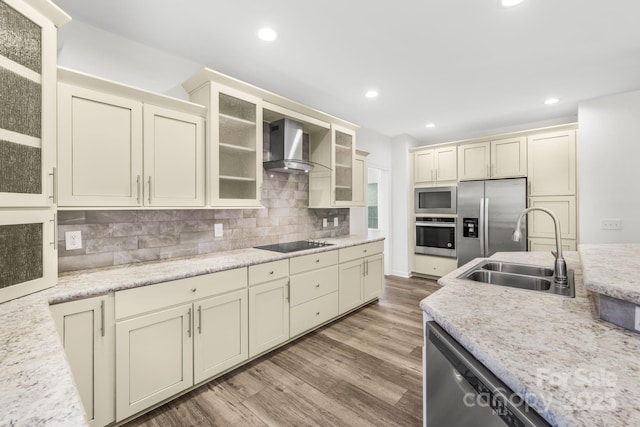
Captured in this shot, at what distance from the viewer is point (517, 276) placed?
5.64ft

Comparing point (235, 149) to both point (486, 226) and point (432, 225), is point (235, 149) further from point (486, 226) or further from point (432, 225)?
point (486, 226)

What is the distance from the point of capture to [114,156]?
1.83 metres

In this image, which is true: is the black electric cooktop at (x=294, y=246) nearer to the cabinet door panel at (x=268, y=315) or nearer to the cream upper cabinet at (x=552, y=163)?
the cabinet door panel at (x=268, y=315)

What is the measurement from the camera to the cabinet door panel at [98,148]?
165 centimetres

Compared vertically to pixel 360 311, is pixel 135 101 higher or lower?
higher

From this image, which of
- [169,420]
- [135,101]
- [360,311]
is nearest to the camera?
[169,420]

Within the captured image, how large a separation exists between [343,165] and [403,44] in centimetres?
167

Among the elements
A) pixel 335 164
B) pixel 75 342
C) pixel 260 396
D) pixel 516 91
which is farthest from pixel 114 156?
pixel 516 91

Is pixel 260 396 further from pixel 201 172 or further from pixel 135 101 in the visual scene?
pixel 135 101

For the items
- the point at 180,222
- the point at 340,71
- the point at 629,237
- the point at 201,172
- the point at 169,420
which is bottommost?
the point at 169,420

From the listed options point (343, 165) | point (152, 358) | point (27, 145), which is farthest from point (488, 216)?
point (27, 145)

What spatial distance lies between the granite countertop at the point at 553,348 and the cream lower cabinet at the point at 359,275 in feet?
6.35

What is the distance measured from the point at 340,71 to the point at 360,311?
108 inches

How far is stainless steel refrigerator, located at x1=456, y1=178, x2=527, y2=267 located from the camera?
12.9 ft
